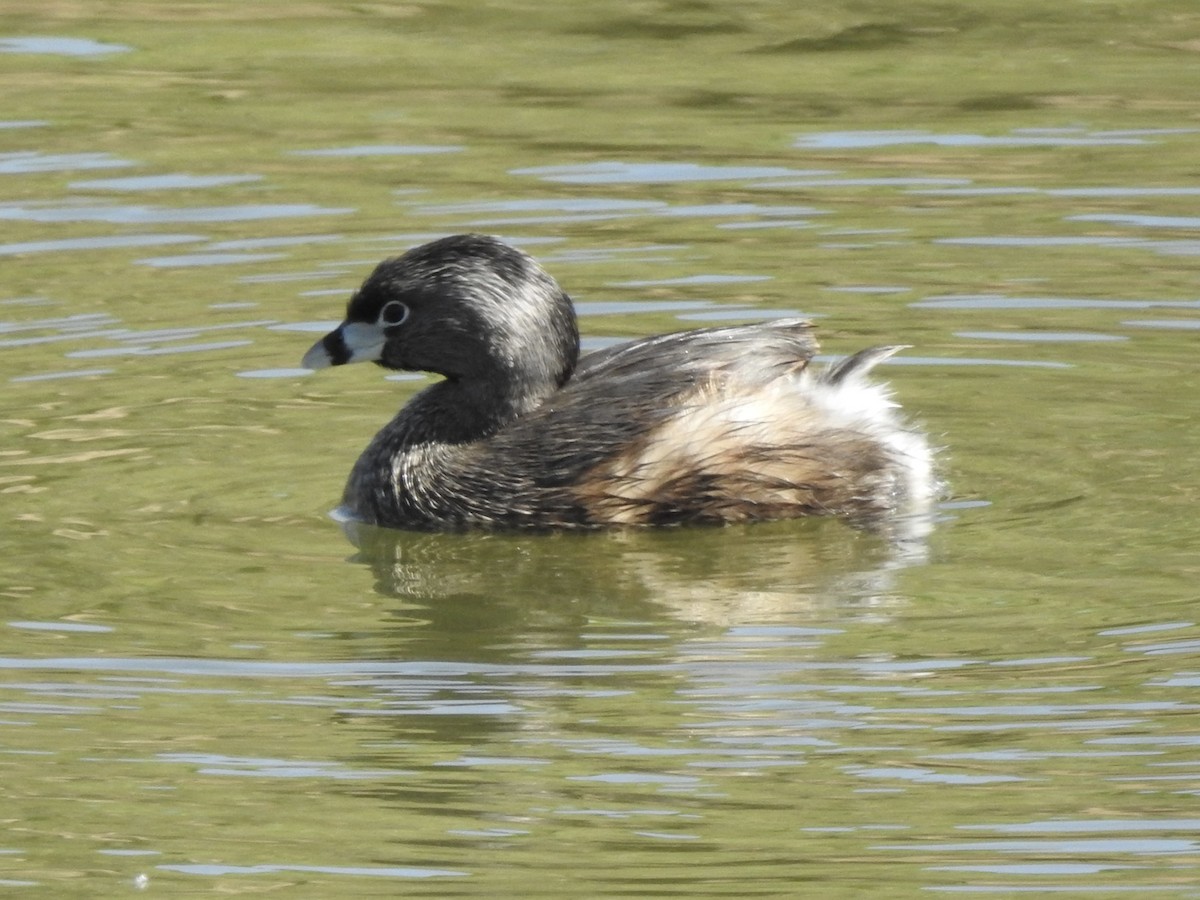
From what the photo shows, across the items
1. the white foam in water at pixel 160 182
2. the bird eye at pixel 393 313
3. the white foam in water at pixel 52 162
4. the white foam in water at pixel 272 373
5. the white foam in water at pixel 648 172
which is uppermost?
the bird eye at pixel 393 313

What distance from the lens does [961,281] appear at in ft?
33.0

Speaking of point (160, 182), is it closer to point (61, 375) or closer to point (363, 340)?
point (61, 375)

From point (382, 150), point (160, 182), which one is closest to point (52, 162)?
point (160, 182)

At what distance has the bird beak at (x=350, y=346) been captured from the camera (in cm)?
817

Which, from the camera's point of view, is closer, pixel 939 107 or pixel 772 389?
pixel 772 389

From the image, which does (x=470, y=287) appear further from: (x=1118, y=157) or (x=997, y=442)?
(x=1118, y=157)

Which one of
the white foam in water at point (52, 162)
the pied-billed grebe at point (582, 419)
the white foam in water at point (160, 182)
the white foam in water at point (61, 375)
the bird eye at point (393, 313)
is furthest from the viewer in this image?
the white foam in water at point (52, 162)

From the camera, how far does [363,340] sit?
818 centimetres

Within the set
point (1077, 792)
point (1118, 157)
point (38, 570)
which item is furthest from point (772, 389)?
point (1118, 157)

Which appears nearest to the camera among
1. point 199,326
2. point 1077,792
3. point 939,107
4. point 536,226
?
point 1077,792

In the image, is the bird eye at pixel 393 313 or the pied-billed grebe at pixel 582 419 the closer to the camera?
the pied-billed grebe at pixel 582 419

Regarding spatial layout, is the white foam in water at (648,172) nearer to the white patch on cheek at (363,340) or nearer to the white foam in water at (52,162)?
the white foam in water at (52,162)

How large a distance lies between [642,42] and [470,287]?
612 centimetres

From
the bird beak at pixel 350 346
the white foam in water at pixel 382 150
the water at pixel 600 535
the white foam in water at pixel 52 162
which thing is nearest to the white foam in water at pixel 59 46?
the water at pixel 600 535
